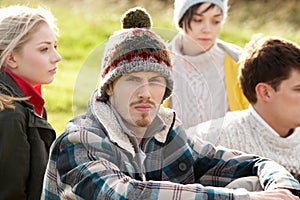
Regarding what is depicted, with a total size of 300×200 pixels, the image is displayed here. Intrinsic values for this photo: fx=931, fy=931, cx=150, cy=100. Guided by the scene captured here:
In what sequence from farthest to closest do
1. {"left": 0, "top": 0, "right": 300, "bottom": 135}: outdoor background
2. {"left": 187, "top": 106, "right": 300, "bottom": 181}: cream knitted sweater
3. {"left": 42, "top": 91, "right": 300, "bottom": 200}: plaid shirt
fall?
{"left": 0, "top": 0, "right": 300, "bottom": 135}: outdoor background < {"left": 187, "top": 106, "right": 300, "bottom": 181}: cream knitted sweater < {"left": 42, "top": 91, "right": 300, "bottom": 200}: plaid shirt

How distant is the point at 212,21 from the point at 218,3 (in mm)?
129

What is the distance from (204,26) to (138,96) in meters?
2.44

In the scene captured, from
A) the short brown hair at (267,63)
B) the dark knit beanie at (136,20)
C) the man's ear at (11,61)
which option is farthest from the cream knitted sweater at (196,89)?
the man's ear at (11,61)

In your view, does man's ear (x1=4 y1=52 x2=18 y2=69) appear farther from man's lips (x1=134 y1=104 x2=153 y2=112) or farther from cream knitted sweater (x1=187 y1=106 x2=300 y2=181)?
man's lips (x1=134 y1=104 x2=153 y2=112)

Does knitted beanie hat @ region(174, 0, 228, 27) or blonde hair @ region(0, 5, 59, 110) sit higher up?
knitted beanie hat @ region(174, 0, 228, 27)

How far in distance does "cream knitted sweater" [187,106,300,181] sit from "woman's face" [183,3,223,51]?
0.89 meters

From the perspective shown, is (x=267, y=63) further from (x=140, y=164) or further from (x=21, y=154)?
(x=140, y=164)

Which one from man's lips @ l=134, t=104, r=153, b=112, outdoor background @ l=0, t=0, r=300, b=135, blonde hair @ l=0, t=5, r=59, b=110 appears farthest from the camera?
outdoor background @ l=0, t=0, r=300, b=135

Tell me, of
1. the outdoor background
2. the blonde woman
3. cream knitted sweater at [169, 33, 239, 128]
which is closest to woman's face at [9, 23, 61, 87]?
the blonde woman

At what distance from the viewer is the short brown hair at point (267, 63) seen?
4969 mm

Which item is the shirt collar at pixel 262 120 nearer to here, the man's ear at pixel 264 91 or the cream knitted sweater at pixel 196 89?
the man's ear at pixel 264 91

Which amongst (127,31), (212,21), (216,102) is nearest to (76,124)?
(127,31)

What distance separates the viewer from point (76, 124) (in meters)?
3.47

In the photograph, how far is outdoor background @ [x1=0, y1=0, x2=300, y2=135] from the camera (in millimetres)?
10125
